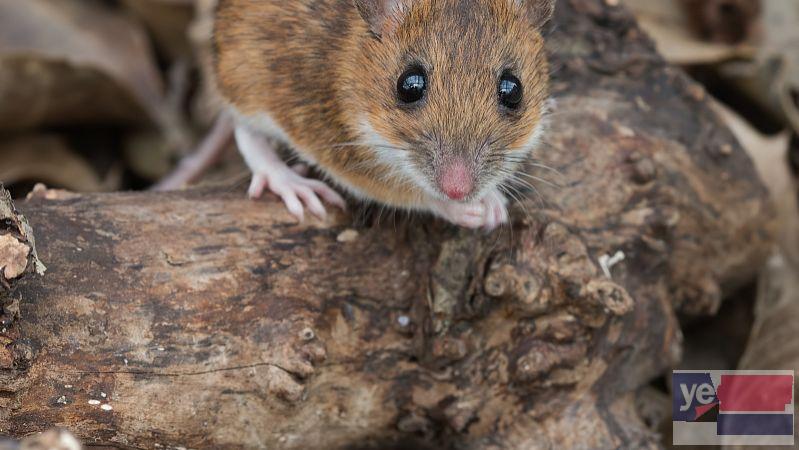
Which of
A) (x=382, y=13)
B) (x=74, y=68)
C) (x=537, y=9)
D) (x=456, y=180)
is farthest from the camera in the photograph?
(x=74, y=68)

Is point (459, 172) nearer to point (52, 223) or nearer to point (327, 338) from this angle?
point (327, 338)

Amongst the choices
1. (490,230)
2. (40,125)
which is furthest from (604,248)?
(40,125)

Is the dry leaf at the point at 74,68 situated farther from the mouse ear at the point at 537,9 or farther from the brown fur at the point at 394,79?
the mouse ear at the point at 537,9

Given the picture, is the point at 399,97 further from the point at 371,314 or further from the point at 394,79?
the point at 371,314

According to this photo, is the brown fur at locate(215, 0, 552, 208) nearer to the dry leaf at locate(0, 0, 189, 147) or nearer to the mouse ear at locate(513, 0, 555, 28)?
the mouse ear at locate(513, 0, 555, 28)

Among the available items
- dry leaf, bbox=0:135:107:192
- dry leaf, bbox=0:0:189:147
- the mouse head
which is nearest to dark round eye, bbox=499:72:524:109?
the mouse head

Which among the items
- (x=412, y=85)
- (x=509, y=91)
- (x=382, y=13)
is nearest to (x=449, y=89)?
(x=412, y=85)

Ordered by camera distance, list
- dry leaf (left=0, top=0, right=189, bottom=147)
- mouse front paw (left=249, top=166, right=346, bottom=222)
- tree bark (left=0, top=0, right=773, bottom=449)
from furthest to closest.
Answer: dry leaf (left=0, top=0, right=189, bottom=147)
mouse front paw (left=249, top=166, right=346, bottom=222)
tree bark (left=0, top=0, right=773, bottom=449)
